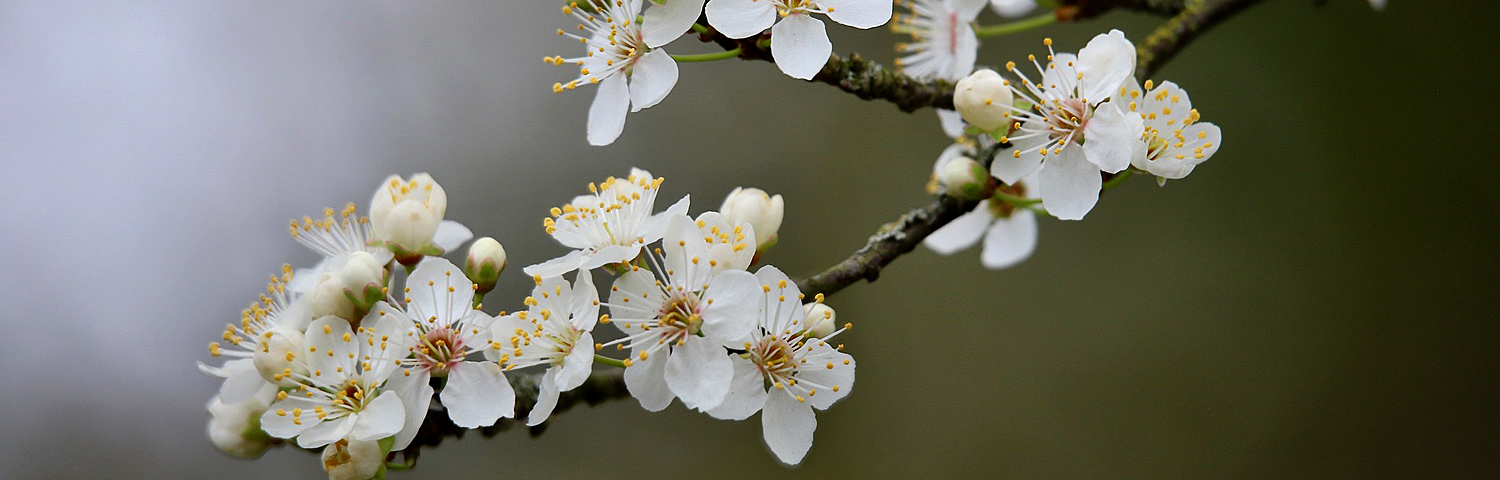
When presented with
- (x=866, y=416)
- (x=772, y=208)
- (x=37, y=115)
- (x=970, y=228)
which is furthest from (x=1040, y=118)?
(x=37, y=115)

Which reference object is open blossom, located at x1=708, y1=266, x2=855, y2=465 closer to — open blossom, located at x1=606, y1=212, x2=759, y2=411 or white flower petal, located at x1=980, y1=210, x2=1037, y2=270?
open blossom, located at x1=606, y1=212, x2=759, y2=411

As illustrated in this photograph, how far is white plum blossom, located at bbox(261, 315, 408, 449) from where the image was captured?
740 mm

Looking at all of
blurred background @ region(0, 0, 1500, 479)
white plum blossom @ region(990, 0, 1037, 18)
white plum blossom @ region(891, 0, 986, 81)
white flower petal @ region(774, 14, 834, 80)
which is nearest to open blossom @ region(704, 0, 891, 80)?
white flower petal @ region(774, 14, 834, 80)

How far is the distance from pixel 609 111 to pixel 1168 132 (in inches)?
19.5

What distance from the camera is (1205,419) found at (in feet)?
8.15

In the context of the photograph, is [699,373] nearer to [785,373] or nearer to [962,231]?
[785,373]

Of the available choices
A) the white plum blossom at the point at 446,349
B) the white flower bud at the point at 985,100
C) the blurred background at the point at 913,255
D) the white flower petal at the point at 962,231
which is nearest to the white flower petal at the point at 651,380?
the white plum blossom at the point at 446,349

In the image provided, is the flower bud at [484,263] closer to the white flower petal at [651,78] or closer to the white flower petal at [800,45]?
the white flower petal at [651,78]

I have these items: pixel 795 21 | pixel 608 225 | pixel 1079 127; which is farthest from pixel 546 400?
pixel 1079 127

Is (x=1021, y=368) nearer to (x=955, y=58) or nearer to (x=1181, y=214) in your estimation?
(x=1181, y=214)

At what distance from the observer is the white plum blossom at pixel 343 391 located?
74cm

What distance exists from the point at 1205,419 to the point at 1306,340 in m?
0.35

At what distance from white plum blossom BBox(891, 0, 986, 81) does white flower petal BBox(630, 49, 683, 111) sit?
298 millimetres

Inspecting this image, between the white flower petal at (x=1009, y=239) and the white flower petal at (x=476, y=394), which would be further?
the white flower petal at (x=1009, y=239)
